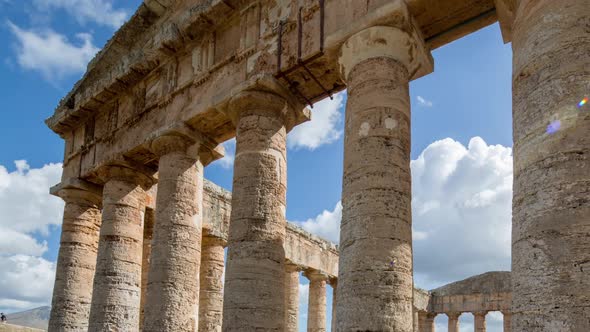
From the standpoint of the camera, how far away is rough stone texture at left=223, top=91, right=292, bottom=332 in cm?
1074

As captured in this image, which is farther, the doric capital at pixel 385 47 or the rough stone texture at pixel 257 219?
the rough stone texture at pixel 257 219

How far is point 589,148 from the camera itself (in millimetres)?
6285

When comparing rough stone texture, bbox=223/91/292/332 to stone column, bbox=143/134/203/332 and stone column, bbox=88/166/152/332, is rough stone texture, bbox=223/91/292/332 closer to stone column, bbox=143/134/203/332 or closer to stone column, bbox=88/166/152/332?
stone column, bbox=143/134/203/332

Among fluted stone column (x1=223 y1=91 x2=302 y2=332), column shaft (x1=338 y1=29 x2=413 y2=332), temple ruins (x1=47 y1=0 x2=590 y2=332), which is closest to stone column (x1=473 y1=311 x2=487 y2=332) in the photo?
temple ruins (x1=47 y1=0 x2=590 y2=332)

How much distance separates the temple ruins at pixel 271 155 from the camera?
21.3ft

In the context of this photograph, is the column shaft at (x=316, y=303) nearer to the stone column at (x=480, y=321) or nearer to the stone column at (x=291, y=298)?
the stone column at (x=291, y=298)

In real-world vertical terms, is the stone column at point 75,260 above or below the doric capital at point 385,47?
below

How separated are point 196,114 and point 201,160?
1.43 m

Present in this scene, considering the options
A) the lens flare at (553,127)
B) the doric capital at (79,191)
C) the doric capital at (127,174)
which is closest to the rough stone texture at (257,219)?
the doric capital at (127,174)

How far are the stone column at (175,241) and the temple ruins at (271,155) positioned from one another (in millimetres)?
33

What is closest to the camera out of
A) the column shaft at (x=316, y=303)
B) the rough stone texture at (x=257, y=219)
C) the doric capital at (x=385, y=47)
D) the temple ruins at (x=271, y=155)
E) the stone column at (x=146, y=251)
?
the temple ruins at (x=271, y=155)

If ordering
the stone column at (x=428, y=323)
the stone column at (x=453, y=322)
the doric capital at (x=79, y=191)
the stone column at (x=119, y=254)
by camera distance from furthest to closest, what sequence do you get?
the stone column at (x=428, y=323), the stone column at (x=453, y=322), the doric capital at (x=79, y=191), the stone column at (x=119, y=254)

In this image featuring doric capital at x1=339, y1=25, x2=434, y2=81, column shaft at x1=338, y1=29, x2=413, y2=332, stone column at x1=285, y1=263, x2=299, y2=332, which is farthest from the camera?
stone column at x1=285, y1=263, x2=299, y2=332

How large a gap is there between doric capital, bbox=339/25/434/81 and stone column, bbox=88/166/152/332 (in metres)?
7.39
